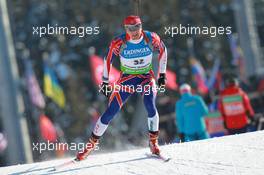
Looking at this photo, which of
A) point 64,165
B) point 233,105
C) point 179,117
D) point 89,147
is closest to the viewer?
point 64,165

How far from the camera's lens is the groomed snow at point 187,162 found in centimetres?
788

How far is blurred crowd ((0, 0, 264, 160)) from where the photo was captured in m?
31.5

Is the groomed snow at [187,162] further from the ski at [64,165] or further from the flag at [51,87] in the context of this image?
the flag at [51,87]

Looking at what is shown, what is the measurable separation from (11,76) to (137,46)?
6600mm

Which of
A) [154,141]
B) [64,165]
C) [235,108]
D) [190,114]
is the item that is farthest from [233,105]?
[64,165]

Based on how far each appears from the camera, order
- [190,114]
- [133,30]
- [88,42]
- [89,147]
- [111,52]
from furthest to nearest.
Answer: [88,42] < [190,114] < [89,147] < [111,52] < [133,30]

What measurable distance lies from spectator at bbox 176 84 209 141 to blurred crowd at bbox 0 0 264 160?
702 inches

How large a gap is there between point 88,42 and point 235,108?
70.5 feet

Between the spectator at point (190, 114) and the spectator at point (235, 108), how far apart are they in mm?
626

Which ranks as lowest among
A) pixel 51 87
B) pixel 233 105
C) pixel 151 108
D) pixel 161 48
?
pixel 51 87

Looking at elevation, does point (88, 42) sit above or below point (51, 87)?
above

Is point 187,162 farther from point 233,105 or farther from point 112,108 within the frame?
point 233,105

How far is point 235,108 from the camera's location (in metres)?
12.3

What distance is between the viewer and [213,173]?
25.2 ft
